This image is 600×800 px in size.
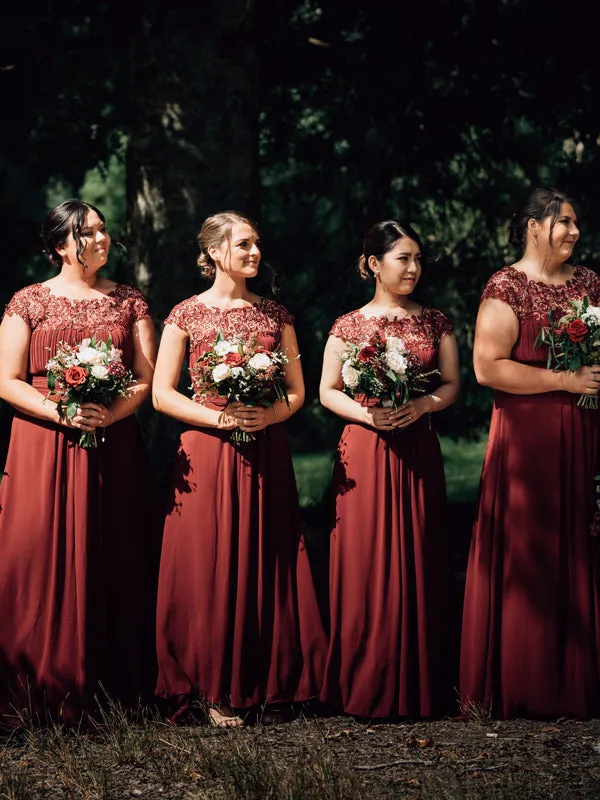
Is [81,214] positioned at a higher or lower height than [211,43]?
lower

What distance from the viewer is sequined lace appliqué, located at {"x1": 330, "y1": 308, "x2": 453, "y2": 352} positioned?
6.38 meters

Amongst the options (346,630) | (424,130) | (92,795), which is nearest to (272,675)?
(346,630)

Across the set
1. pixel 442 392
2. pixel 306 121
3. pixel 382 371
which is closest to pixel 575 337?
pixel 442 392

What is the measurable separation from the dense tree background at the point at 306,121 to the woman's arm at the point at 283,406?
948 mm

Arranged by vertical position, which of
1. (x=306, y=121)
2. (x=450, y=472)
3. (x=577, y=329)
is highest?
(x=306, y=121)

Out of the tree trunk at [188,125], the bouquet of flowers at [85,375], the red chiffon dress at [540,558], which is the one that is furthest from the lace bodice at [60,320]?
the red chiffon dress at [540,558]

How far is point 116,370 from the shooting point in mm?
6062

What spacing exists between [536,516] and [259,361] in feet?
5.64

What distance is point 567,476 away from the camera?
20.9 ft

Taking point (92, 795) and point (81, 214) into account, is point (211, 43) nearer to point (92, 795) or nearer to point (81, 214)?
point (81, 214)

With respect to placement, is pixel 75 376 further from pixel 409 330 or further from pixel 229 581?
pixel 409 330

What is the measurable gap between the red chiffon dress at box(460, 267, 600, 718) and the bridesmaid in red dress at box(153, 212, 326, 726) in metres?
0.99

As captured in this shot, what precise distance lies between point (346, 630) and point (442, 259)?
5428 mm

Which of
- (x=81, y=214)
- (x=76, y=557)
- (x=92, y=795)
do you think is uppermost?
(x=81, y=214)
